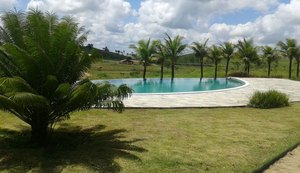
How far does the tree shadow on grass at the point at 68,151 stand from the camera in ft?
23.3

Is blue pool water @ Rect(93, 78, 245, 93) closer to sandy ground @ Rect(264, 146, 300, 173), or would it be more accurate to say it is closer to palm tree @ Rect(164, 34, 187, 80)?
palm tree @ Rect(164, 34, 187, 80)

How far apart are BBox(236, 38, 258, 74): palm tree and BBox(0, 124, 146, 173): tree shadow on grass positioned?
30501 millimetres

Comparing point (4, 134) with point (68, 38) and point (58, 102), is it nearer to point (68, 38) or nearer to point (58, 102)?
point (58, 102)

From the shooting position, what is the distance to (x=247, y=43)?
38906 mm

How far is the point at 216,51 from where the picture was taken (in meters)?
36.4

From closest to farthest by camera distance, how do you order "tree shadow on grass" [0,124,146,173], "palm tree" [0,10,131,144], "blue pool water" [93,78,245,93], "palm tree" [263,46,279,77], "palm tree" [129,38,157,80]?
"tree shadow on grass" [0,124,146,173], "palm tree" [0,10,131,144], "blue pool water" [93,78,245,93], "palm tree" [129,38,157,80], "palm tree" [263,46,279,77]

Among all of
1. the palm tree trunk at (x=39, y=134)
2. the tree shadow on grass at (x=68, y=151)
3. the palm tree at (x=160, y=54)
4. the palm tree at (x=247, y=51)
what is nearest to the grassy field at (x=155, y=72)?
the palm tree at (x=247, y=51)

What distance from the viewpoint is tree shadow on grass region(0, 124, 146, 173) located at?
7.11 metres

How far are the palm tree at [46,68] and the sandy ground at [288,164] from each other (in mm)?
3604

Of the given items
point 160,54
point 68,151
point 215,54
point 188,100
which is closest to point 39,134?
point 68,151

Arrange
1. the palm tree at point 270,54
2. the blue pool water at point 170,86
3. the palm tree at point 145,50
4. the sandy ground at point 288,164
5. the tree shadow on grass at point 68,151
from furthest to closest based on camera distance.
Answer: the palm tree at point 270,54 → the palm tree at point 145,50 → the blue pool water at point 170,86 → the sandy ground at point 288,164 → the tree shadow on grass at point 68,151

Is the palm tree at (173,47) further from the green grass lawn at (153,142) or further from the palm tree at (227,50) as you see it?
the green grass lawn at (153,142)

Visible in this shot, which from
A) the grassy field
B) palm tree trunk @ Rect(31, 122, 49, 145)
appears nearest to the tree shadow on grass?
palm tree trunk @ Rect(31, 122, 49, 145)

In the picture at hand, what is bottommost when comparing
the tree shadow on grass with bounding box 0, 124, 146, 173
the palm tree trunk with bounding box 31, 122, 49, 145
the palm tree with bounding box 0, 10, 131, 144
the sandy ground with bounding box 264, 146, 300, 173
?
the sandy ground with bounding box 264, 146, 300, 173
